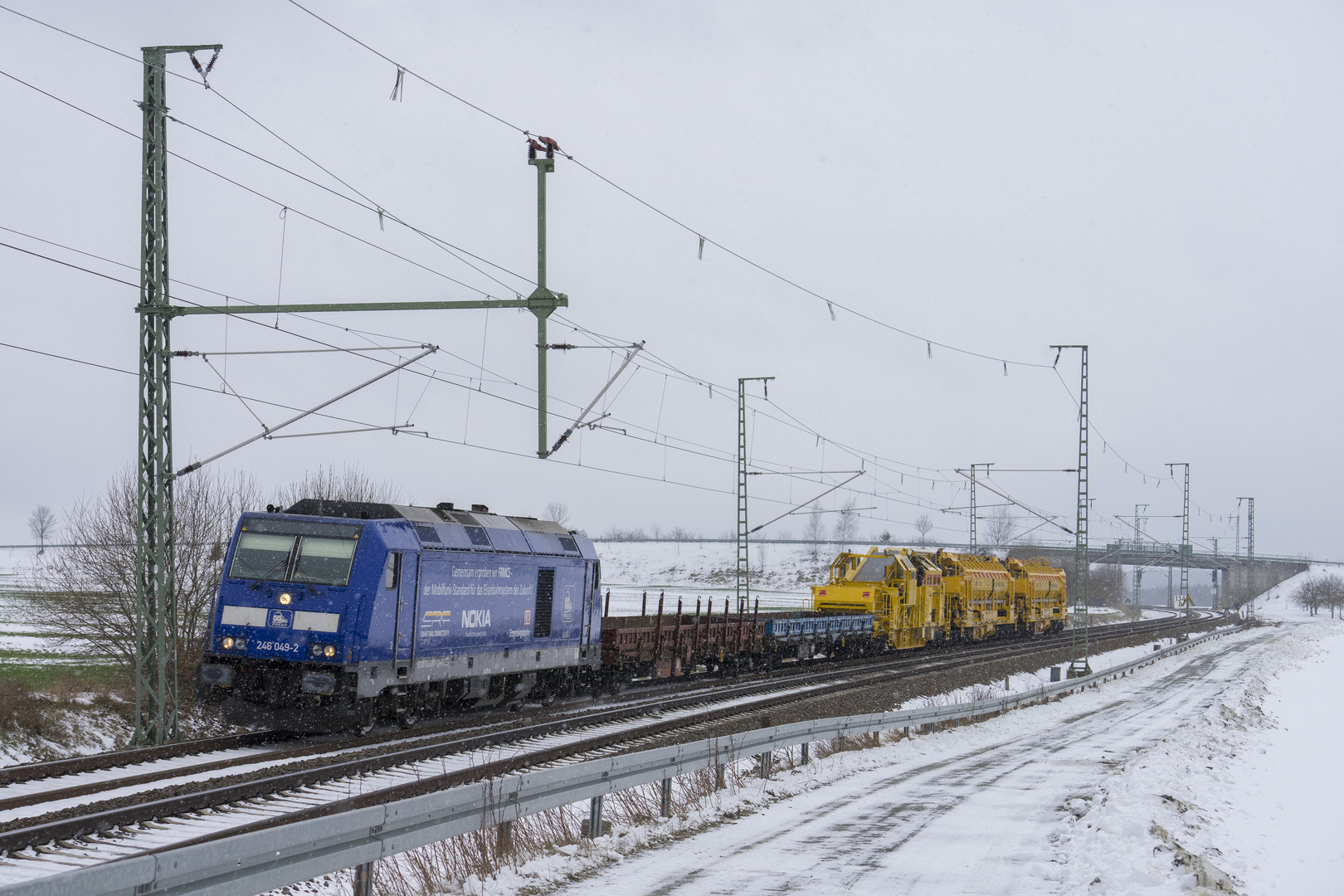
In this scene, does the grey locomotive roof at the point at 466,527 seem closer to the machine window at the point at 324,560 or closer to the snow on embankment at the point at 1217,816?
the machine window at the point at 324,560

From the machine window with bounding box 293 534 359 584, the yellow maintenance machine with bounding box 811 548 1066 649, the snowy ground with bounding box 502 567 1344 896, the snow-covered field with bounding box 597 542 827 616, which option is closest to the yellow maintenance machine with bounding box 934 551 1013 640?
the yellow maintenance machine with bounding box 811 548 1066 649

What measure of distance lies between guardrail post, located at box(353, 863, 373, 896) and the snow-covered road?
5.06 feet

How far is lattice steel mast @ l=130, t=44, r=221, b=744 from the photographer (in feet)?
52.1

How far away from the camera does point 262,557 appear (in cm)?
1648

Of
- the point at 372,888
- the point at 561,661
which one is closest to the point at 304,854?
the point at 372,888

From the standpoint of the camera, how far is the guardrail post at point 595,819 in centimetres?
1016

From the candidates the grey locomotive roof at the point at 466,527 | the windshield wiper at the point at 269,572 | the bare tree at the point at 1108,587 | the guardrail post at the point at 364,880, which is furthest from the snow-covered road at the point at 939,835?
the bare tree at the point at 1108,587

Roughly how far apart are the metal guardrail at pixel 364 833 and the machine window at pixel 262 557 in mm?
7284

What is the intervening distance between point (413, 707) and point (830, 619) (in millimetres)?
18158

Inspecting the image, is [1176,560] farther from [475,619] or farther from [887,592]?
[475,619]

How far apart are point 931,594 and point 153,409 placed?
2993 centimetres

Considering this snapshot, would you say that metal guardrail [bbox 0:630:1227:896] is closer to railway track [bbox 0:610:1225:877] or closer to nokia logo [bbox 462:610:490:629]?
railway track [bbox 0:610:1225:877]

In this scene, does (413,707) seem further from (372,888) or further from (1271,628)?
(1271,628)

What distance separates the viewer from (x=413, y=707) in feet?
58.3
